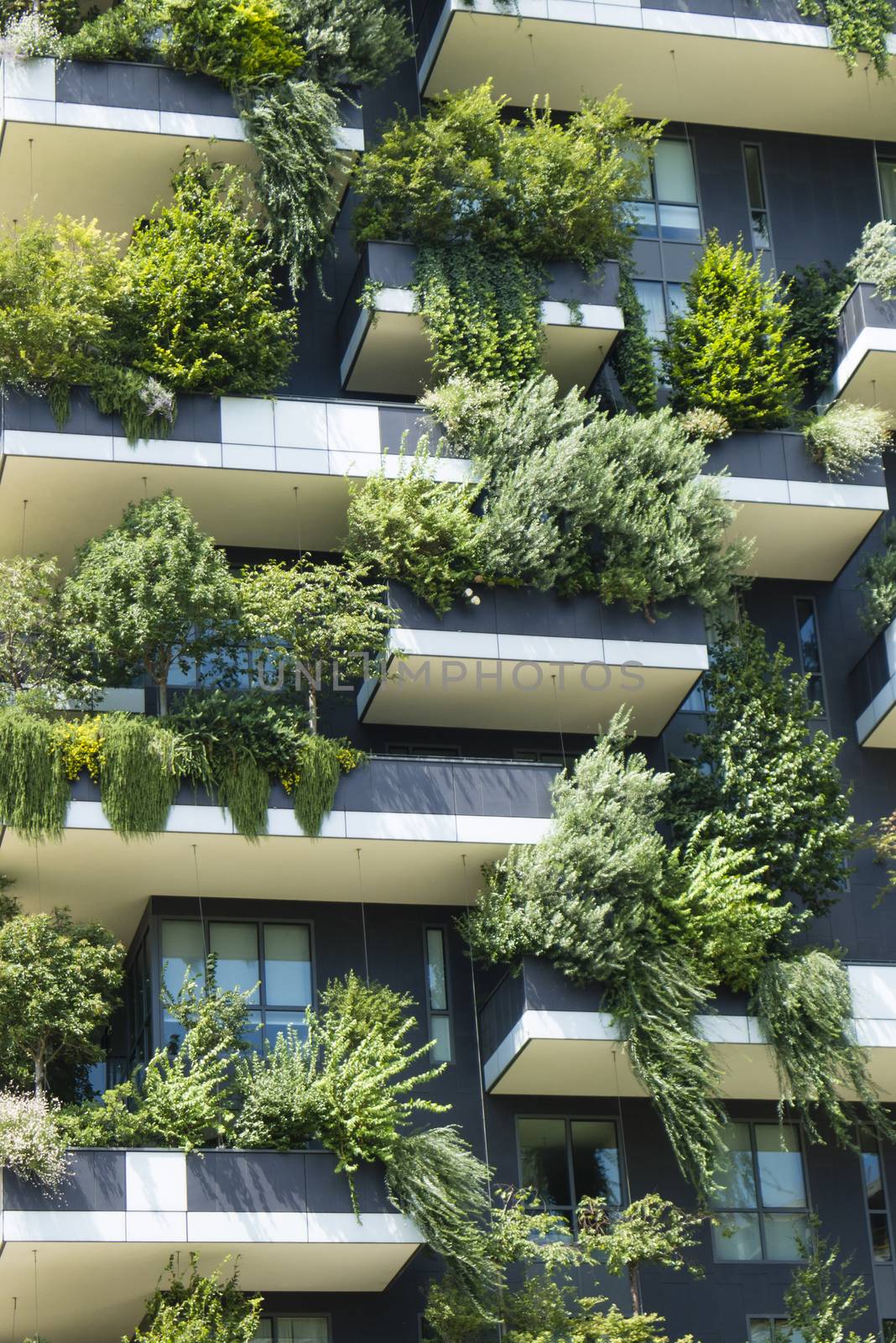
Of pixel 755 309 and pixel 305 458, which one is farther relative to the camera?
pixel 755 309

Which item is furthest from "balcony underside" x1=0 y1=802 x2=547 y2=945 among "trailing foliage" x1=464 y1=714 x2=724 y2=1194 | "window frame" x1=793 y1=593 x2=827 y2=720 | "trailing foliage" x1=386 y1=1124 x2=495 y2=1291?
"window frame" x1=793 y1=593 x2=827 y2=720

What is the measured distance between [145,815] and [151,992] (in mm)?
2666

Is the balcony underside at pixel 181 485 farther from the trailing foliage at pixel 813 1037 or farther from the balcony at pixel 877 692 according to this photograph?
the trailing foliage at pixel 813 1037

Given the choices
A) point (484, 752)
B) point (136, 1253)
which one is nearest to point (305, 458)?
point (484, 752)

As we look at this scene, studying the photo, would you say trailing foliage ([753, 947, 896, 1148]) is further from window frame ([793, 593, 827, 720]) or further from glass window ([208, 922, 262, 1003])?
glass window ([208, 922, 262, 1003])

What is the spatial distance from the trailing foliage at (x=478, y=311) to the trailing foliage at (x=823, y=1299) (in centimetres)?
1273

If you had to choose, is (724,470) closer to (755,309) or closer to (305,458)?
(755,309)

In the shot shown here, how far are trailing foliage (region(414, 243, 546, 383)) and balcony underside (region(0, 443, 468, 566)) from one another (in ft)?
5.81

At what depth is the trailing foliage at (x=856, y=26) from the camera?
3403 centimetres

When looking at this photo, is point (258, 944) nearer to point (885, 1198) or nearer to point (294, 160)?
point (885, 1198)

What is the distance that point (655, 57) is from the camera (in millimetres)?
33969

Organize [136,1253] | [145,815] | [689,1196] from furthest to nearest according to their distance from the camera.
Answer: [689,1196] < [145,815] < [136,1253]

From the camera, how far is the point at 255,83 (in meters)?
30.8

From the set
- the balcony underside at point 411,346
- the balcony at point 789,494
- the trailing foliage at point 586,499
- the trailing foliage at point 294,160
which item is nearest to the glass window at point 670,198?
the balcony underside at point 411,346
